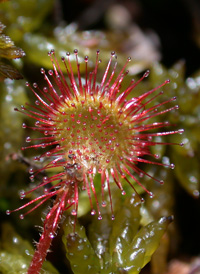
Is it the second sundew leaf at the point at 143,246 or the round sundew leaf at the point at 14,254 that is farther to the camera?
the round sundew leaf at the point at 14,254

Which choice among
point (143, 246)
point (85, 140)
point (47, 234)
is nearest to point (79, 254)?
point (47, 234)

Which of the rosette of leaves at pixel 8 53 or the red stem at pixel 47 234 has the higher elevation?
the rosette of leaves at pixel 8 53

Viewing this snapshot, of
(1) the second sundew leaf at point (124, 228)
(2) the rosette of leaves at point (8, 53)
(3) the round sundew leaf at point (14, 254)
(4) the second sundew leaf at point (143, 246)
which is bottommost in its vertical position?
(4) the second sundew leaf at point (143, 246)

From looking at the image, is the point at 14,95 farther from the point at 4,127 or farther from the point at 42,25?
the point at 42,25

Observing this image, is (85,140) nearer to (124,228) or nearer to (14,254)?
(124,228)

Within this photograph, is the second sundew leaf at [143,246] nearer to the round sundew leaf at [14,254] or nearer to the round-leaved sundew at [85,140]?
the round-leaved sundew at [85,140]

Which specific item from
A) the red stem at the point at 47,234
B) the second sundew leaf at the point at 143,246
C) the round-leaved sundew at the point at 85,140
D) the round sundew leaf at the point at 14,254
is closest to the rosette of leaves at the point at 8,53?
the round-leaved sundew at the point at 85,140

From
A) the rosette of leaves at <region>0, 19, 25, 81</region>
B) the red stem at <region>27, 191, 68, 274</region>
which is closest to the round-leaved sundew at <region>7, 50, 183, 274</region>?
the red stem at <region>27, 191, 68, 274</region>

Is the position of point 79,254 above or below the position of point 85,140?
below

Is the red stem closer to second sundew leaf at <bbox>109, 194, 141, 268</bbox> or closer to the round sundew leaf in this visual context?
the round sundew leaf
